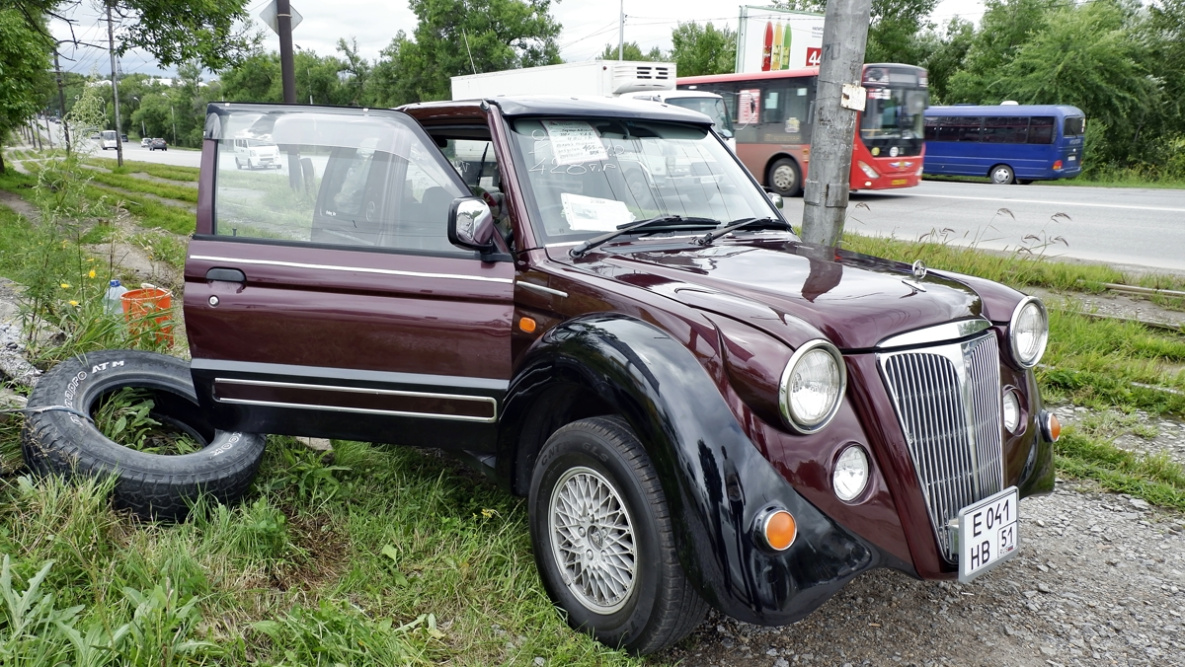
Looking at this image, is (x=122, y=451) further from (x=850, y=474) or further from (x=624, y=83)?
(x=624, y=83)

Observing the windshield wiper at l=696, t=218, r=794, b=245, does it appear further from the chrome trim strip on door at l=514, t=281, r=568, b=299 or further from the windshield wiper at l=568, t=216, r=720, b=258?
the chrome trim strip on door at l=514, t=281, r=568, b=299

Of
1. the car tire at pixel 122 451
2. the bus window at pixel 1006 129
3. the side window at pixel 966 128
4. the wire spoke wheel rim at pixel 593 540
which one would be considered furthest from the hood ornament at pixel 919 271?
the side window at pixel 966 128

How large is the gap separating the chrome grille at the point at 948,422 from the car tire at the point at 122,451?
2.57m

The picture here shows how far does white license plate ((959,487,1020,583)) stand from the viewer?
8.43 ft

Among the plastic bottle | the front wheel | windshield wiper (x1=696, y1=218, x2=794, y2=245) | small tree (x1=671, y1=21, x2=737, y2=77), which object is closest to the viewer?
windshield wiper (x1=696, y1=218, x2=794, y2=245)

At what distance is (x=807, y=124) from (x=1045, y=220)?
294 inches

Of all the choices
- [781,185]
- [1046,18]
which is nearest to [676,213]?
[781,185]

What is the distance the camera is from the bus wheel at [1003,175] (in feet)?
85.5

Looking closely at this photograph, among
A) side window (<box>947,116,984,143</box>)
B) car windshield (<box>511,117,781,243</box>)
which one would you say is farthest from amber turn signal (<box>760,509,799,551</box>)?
side window (<box>947,116,984,143</box>)

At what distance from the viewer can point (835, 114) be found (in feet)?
17.5

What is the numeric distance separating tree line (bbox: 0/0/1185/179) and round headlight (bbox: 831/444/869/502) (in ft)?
11.8

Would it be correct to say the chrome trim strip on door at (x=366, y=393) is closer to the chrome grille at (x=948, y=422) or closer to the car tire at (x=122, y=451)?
the car tire at (x=122, y=451)

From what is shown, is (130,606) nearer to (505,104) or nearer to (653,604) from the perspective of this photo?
(653,604)

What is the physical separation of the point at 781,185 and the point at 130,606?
65.6ft
